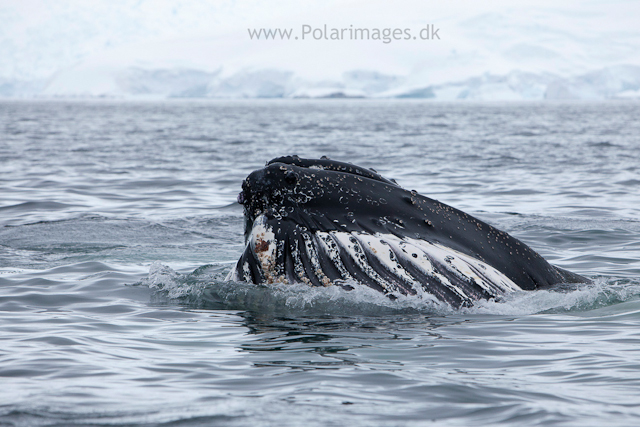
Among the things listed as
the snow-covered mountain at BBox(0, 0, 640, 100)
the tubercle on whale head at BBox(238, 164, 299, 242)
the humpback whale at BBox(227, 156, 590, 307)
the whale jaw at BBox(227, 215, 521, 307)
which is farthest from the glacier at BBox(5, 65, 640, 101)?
the tubercle on whale head at BBox(238, 164, 299, 242)

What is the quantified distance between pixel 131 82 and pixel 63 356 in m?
145

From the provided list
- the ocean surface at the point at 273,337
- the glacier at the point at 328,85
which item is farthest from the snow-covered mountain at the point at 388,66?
the ocean surface at the point at 273,337

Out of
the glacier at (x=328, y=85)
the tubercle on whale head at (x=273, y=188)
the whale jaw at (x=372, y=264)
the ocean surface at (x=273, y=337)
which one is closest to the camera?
the ocean surface at (x=273, y=337)

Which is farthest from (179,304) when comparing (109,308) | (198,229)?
(198,229)

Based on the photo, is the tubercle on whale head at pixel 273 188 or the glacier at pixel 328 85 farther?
the glacier at pixel 328 85

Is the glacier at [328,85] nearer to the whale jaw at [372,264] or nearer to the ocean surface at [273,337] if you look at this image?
the ocean surface at [273,337]

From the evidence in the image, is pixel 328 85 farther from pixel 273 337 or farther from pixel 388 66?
pixel 273 337

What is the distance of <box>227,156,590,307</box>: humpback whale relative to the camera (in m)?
5.56

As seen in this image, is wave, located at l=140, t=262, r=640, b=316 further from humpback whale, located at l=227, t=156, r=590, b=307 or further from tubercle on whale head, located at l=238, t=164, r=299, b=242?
tubercle on whale head, located at l=238, t=164, r=299, b=242

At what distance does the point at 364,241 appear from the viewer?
5617mm

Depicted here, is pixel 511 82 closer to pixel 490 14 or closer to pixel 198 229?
pixel 490 14

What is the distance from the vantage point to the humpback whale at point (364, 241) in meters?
5.56

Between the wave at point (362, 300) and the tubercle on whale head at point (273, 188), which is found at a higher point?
the tubercle on whale head at point (273, 188)

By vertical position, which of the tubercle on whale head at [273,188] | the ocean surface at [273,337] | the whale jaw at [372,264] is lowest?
the ocean surface at [273,337]
